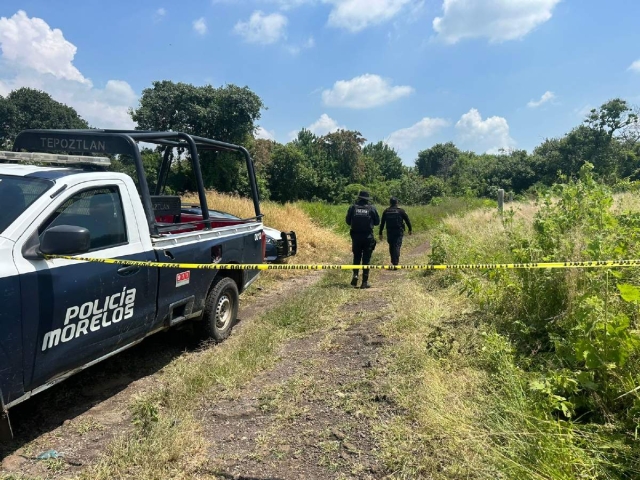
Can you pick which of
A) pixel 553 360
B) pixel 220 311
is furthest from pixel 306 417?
pixel 220 311

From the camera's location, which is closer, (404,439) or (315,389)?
(404,439)

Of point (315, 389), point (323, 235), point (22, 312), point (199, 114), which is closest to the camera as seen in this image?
point (22, 312)

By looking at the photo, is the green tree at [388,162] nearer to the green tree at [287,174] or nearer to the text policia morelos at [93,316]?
the green tree at [287,174]

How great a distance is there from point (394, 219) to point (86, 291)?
7383 mm

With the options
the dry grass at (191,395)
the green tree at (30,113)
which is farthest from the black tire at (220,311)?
the green tree at (30,113)

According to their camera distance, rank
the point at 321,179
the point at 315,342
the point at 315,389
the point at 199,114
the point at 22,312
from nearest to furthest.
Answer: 1. the point at 22,312
2. the point at 315,389
3. the point at 315,342
4. the point at 199,114
5. the point at 321,179

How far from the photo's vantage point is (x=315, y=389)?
3730 millimetres

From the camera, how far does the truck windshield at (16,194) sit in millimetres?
2924

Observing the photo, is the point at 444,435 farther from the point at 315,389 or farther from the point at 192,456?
the point at 192,456

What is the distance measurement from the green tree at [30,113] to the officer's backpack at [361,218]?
124 ft

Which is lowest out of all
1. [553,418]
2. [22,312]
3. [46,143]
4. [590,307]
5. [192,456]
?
[192,456]

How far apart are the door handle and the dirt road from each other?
110 cm

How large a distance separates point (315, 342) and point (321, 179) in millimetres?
33782

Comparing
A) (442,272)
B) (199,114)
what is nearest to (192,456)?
(442,272)
